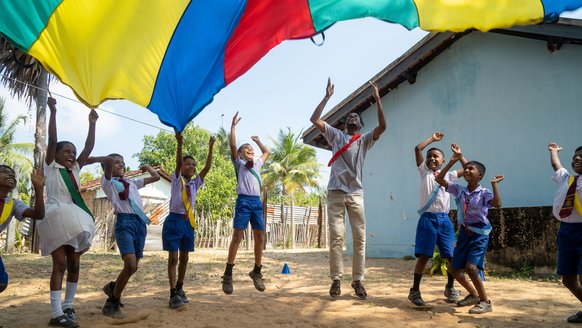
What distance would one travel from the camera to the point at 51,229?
3939 millimetres

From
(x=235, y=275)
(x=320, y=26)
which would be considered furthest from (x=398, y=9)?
(x=235, y=275)

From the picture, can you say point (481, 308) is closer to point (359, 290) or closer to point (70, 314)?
point (359, 290)

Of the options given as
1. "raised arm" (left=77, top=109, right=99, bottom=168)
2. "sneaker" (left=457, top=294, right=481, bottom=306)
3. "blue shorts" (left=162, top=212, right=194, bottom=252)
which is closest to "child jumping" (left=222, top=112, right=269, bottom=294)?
"blue shorts" (left=162, top=212, right=194, bottom=252)

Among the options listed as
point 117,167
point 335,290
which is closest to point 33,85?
point 117,167

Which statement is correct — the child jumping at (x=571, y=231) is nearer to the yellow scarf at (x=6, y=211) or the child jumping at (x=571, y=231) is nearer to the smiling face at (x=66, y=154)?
the smiling face at (x=66, y=154)

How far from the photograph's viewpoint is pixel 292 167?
31.9m

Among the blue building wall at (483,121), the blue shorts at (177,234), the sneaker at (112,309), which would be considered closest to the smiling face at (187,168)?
the blue shorts at (177,234)

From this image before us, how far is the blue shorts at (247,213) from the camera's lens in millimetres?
5395

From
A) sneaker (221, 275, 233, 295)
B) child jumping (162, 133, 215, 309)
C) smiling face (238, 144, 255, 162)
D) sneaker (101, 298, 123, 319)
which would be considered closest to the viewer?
sneaker (101, 298, 123, 319)

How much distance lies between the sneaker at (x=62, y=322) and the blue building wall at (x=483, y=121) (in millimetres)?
7903

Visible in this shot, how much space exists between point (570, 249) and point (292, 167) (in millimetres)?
27772

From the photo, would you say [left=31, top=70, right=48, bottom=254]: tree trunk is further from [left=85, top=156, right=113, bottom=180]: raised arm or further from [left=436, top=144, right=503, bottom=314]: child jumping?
[left=436, top=144, right=503, bottom=314]: child jumping

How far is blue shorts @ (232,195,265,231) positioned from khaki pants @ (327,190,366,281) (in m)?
0.87

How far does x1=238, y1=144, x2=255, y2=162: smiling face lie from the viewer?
5590mm
